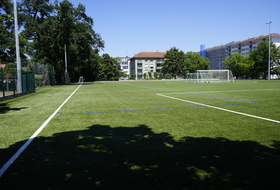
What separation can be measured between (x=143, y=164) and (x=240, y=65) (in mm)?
99195

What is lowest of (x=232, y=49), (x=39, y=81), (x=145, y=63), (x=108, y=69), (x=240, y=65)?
(x=39, y=81)

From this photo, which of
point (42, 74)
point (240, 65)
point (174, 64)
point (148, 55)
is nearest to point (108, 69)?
point (174, 64)

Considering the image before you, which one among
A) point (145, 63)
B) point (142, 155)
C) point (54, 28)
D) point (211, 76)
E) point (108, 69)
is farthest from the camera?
point (145, 63)

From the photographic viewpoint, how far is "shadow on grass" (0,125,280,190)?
8.93 ft

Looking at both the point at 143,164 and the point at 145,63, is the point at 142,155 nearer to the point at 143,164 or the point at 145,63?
the point at 143,164

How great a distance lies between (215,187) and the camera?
8.63 feet

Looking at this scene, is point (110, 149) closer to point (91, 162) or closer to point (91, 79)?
point (91, 162)

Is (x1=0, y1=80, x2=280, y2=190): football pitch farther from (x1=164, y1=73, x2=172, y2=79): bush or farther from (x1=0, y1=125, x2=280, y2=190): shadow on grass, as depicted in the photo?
(x1=164, y1=73, x2=172, y2=79): bush

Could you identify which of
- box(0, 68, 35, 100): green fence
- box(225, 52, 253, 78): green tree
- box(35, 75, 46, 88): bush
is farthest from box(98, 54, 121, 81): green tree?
box(0, 68, 35, 100): green fence

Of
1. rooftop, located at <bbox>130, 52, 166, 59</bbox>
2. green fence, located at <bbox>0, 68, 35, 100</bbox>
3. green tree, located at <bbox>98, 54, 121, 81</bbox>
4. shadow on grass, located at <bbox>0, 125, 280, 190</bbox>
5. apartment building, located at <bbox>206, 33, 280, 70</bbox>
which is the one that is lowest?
shadow on grass, located at <bbox>0, 125, 280, 190</bbox>

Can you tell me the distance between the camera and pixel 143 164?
3.29 m

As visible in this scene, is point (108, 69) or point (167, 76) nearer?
point (108, 69)

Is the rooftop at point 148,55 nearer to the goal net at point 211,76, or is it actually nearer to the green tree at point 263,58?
the green tree at point 263,58

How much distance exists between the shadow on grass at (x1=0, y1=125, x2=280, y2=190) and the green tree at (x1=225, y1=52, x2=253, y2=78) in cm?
9432
